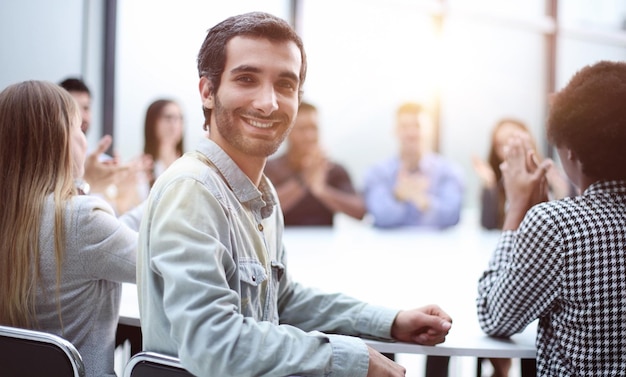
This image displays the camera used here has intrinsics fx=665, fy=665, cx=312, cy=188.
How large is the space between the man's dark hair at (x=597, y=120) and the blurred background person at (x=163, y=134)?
110 inches

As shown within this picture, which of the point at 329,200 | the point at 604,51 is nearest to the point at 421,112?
the point at 329,200

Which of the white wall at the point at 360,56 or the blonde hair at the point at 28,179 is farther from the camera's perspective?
the white wall at the point at 360,56

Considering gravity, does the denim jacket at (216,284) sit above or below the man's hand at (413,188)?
below

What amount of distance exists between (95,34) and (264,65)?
3.84 metres

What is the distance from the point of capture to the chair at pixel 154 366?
3.52ft

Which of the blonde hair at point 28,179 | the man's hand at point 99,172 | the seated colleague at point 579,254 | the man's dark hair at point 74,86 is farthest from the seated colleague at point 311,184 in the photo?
the seated colleague at point 579,254

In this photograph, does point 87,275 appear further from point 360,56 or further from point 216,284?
point 360,56

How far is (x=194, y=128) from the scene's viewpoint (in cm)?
514

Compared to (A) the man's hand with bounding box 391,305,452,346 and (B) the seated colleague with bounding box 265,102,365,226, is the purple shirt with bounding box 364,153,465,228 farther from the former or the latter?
(A) the man's hand with bounding box 391,305,452,346

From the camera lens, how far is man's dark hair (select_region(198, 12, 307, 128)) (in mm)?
1222

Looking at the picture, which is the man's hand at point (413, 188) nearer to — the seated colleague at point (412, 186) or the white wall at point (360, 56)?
the seated colleague at point (412, 186)

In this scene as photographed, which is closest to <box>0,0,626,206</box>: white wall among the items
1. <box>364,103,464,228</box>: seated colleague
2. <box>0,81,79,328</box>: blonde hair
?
<box>364,103,464,228</box>: seated colleague

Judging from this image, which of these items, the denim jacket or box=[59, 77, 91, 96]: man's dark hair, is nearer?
the denim jacket

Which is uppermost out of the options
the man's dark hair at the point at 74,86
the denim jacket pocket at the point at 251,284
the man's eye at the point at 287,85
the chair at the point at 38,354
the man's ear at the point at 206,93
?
the man's dark hair at the point at 74,86
